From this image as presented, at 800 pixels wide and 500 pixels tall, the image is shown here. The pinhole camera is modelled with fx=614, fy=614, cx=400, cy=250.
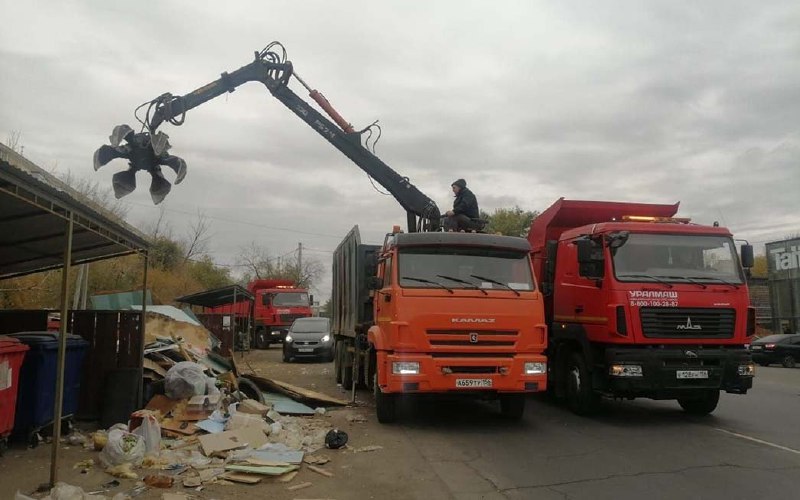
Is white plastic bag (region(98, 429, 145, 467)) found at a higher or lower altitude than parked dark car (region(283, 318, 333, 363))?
lower

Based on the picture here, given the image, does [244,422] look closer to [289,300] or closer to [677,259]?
[677,259]

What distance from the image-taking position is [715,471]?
6.26m

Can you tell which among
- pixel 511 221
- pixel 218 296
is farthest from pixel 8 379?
pixel 511 221

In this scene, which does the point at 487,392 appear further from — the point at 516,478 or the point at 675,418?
the point at 675,418

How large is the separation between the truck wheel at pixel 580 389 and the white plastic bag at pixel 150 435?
19.9 feet

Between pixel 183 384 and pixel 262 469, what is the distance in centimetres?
296

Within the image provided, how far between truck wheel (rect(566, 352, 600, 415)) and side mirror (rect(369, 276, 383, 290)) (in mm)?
3340

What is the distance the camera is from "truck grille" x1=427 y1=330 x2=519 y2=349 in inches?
321

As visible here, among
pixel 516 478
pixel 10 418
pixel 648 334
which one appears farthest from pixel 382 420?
pixel 10 418

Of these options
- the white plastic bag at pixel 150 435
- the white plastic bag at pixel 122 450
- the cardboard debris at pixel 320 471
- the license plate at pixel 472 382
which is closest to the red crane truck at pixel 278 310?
the license plate at pixel 472 382

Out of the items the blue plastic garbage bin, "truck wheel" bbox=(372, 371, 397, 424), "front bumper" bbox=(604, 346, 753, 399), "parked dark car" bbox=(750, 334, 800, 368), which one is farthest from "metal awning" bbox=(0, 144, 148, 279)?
"parked dark car" bbox=(750, 334, 800, 368)

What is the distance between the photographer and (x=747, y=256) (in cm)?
920

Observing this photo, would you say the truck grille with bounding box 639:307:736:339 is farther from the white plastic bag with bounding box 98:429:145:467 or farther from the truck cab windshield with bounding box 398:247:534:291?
the white plastic bag with bounding box 98:429:145:467

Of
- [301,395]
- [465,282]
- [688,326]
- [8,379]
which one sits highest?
[465,282]
